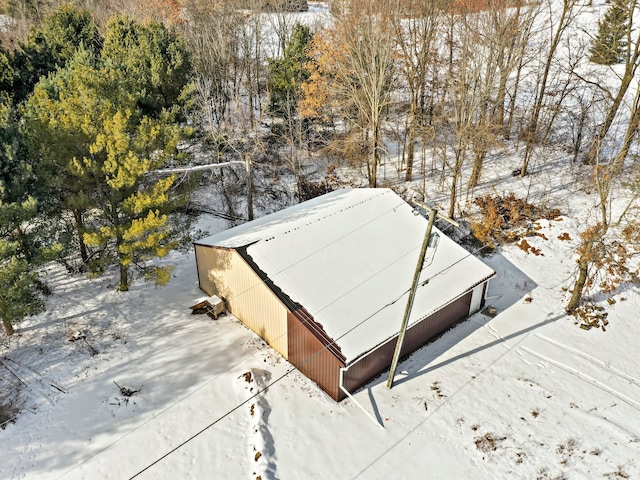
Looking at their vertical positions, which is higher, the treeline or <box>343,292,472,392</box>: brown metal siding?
the treeline

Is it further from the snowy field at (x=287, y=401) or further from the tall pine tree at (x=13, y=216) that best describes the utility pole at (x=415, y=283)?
the tall pine tree at (x=13, y=216)

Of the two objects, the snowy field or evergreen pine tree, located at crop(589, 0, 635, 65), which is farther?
evergreen pine tree, located at crop(589, 0, 635, 65)

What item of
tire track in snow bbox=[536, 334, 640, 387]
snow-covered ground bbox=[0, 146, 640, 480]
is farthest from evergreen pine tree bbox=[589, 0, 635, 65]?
tire track in snow bbox=[536, 334, 640, 387]

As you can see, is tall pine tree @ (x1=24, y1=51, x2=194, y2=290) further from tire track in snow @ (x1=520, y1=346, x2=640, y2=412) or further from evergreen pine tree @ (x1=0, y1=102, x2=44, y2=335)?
tire track in snow @ (x1=520, y1=346, x2=640, y2=412)

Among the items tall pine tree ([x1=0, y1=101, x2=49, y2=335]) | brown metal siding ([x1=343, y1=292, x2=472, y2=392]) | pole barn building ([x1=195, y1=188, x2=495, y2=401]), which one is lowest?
brown metal siding ([x1=343, y1=292, x2=472, y2=392])

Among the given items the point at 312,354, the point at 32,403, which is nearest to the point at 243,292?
the point at 312,354

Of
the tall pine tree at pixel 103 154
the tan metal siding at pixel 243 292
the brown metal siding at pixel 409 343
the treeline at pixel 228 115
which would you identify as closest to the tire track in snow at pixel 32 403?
the treeline at pixel 228 115

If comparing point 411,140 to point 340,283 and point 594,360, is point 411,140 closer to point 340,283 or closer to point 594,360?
point 340,283

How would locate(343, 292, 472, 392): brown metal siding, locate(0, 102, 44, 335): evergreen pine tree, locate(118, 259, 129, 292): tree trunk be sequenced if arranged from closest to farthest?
locate(0, 102, 44, 335): evergreen pine tree
locate(343, 292, 472, 392): brown metal siding
locate(118, 259, 129, 292): tree trunk
